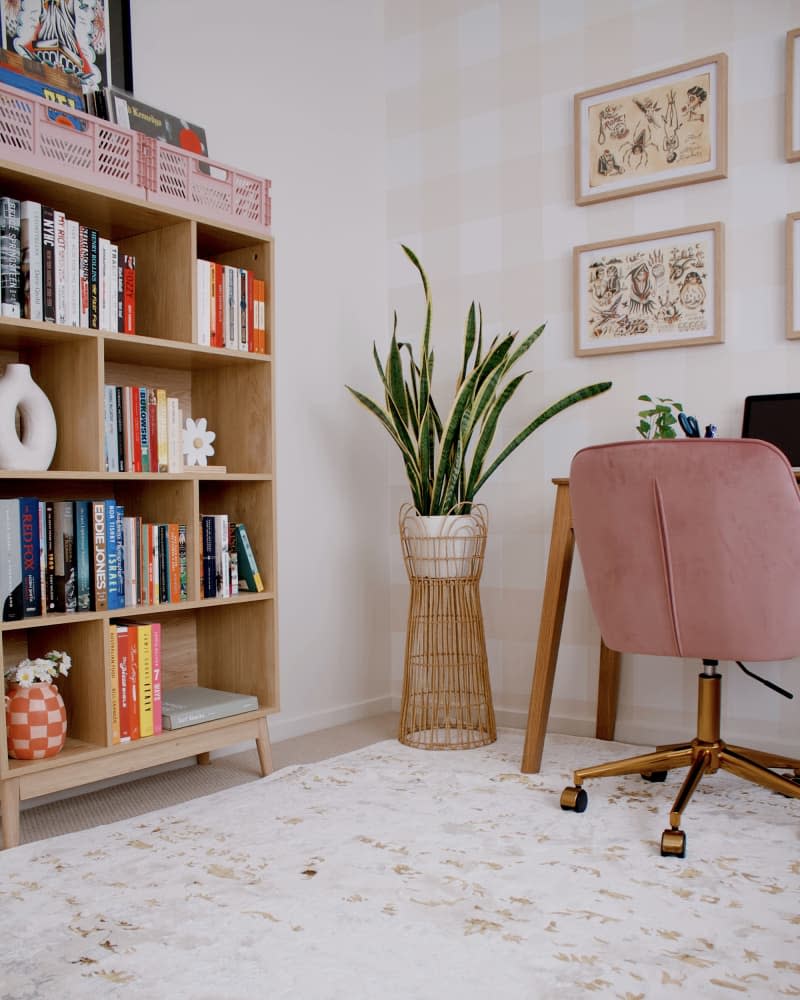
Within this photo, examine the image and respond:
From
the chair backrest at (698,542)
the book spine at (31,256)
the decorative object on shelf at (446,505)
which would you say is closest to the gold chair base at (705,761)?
the chair backrest at (698,542)

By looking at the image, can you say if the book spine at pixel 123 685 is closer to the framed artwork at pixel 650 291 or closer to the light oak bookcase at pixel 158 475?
the light oak bookcase at pixel 158 475

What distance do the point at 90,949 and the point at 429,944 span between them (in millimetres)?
550

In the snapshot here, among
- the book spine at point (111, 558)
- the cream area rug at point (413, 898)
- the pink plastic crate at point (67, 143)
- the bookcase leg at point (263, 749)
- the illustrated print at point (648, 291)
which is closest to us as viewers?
the cream area rug at point (413, 898)

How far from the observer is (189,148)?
2605 millimetres

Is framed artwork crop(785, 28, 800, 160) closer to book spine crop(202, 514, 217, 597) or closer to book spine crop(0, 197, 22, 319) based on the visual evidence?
book spine crop(202, 514, 217, 597)

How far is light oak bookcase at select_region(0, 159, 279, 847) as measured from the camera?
6.91 feet

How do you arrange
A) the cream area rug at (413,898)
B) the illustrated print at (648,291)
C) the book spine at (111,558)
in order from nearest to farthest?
1. the cream area rug at (413,898)
2. the book spine at (111,558)
3. the illustrated print at (648,291)

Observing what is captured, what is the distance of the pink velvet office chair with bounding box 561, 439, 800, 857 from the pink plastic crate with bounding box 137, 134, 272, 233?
1172 millimetres

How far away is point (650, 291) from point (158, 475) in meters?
1.62

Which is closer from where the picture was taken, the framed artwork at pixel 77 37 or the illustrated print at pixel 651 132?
the framed artwork at pixel 77 37

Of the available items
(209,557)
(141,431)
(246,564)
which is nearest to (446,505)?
(246,564)

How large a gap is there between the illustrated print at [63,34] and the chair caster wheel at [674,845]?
7.62 ft

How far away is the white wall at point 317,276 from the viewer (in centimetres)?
288

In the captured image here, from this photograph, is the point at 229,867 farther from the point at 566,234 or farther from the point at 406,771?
the point at 566,234
